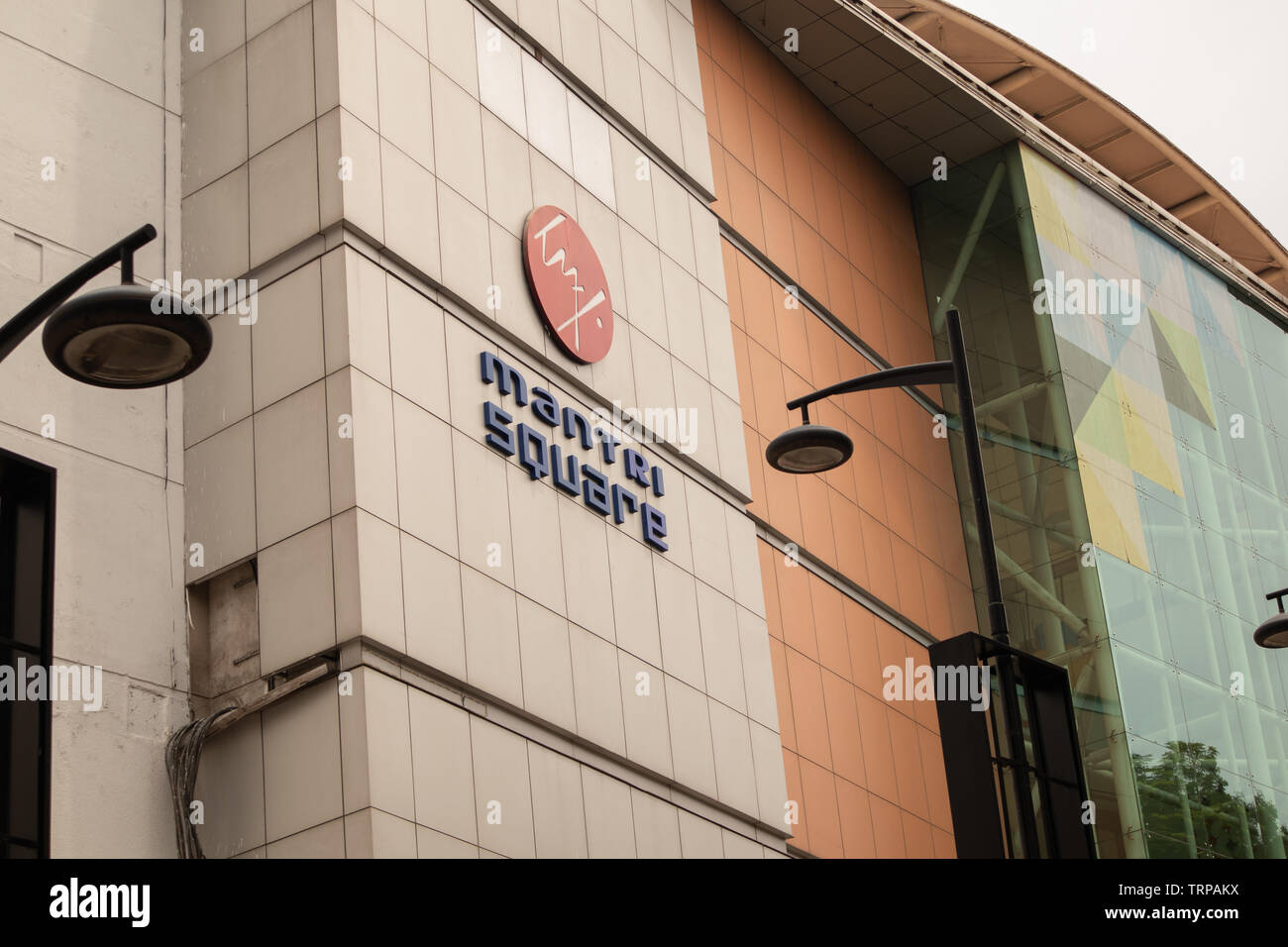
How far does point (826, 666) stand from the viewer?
Answer: 23922 millimetres

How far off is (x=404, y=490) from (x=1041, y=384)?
17.2m

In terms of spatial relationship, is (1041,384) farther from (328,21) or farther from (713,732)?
(328,21)

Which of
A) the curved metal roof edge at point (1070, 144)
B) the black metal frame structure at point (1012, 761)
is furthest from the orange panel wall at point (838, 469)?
the black metal frame structure at point (1012, 761)

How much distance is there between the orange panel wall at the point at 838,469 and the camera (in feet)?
76.8

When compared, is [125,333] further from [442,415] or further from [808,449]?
[442,415]

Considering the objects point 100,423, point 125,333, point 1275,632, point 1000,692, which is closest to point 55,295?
point 125,333

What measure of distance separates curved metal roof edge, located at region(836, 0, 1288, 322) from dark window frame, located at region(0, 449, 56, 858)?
60.8 ft

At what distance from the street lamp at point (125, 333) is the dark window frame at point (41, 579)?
492 centimetres

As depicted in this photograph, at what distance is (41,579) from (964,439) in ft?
A: 26.3

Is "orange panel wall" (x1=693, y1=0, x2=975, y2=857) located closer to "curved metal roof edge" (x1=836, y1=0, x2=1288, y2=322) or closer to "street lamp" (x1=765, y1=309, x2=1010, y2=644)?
"curved metal roof edge" (x1=836, y1=0, x2=1288, y2=322)

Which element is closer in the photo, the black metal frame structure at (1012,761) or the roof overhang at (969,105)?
the black metal frame structure at (1012,761)

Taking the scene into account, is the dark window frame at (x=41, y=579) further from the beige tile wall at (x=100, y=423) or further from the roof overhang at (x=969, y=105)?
the roof overhang at (x=969, y=105)
